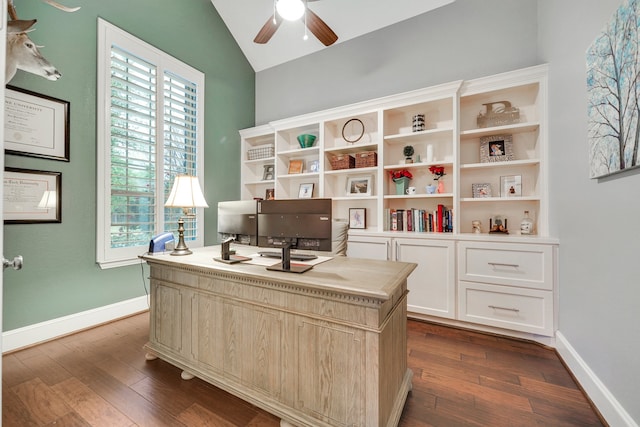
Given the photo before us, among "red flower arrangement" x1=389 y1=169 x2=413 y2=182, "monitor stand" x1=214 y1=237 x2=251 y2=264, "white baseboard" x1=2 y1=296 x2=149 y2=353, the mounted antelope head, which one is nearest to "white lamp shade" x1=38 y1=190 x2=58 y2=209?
the mounted antelope head

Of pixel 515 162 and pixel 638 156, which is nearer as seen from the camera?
pixel 638 156

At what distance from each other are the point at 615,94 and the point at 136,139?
3704 millimetres

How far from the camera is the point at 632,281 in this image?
130cm

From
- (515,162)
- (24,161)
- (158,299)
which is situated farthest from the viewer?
(515,162)

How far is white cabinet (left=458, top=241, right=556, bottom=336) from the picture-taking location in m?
2.23

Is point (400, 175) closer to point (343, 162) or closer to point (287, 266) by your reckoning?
point (343, 162)

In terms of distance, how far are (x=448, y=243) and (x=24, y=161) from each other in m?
3.64

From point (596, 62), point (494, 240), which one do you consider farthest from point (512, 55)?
point (494, 240)

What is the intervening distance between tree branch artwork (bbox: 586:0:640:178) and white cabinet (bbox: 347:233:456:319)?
126cm

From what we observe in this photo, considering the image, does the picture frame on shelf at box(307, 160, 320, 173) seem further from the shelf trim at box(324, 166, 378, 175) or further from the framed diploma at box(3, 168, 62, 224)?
the framed diploma at box(3, 168, 62, 224)

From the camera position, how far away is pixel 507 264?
92.6 inches

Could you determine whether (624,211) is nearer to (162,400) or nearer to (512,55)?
(512,55)

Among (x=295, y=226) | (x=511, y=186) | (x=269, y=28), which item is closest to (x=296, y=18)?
(x=269, y=28)

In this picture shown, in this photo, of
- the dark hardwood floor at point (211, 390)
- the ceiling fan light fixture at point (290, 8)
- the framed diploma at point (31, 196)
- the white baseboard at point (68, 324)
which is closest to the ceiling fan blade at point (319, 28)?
the ceiling fan light fixture at point (290, 8)
